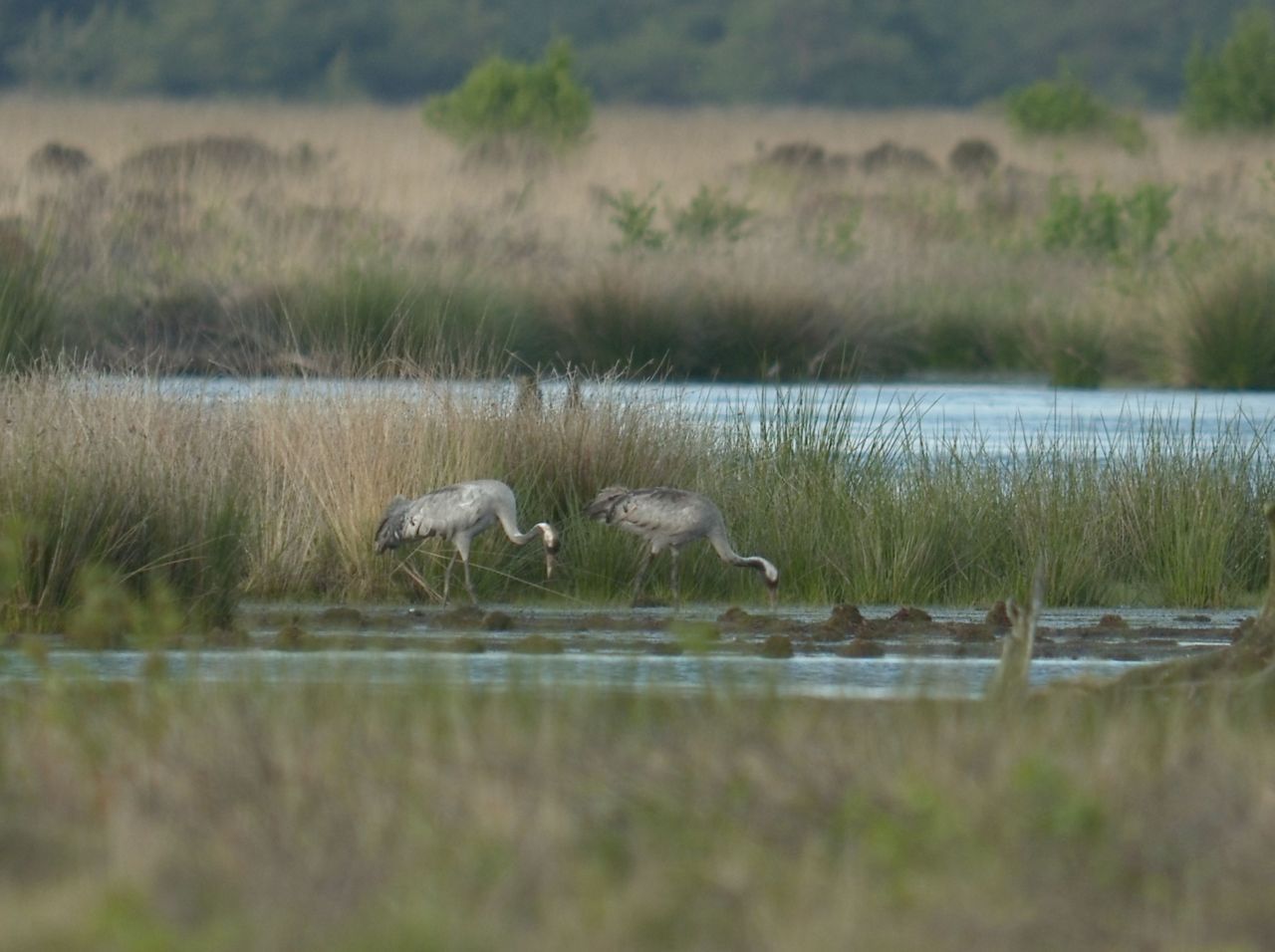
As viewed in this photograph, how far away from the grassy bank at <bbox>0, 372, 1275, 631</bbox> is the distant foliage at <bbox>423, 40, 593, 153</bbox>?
3655 centimetres

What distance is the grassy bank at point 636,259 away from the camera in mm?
23609

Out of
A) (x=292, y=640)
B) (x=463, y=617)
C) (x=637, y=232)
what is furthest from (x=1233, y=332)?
(x=292, y=640)

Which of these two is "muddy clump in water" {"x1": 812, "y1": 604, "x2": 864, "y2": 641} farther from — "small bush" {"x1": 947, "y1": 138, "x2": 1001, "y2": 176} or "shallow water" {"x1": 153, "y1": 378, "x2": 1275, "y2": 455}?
"small bush" {"x1": 947, "y1": 138, "x2": 1001, "y2": 176}

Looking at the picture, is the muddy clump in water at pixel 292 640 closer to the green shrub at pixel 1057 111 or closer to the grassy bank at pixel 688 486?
the grassy bank at pixel 688 486

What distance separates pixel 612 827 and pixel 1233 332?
19427 mm

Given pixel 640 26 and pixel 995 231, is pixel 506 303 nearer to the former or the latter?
pixel 995 231

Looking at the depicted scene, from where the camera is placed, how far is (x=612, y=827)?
18.7 feet

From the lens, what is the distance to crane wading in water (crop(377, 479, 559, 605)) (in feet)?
35.7

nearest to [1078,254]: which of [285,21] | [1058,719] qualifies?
[1058,719]

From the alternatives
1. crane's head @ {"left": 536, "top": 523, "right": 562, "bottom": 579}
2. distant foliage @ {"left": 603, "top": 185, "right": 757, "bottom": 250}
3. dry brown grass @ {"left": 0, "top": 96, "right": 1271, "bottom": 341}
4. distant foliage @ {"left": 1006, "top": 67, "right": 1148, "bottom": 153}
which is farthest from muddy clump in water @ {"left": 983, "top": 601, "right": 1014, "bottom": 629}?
distant foliage @ {"left": 1006, "top": 67, "right": 1148, "bottom": 153}

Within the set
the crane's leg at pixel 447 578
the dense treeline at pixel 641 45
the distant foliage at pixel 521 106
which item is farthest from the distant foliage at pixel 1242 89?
the crane's leg at pixel 447 578

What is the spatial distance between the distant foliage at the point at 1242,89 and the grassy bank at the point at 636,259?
3.13 m

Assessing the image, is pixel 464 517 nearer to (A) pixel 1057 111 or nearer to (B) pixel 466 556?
(B) pixel 466 556

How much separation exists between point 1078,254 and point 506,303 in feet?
40.1
